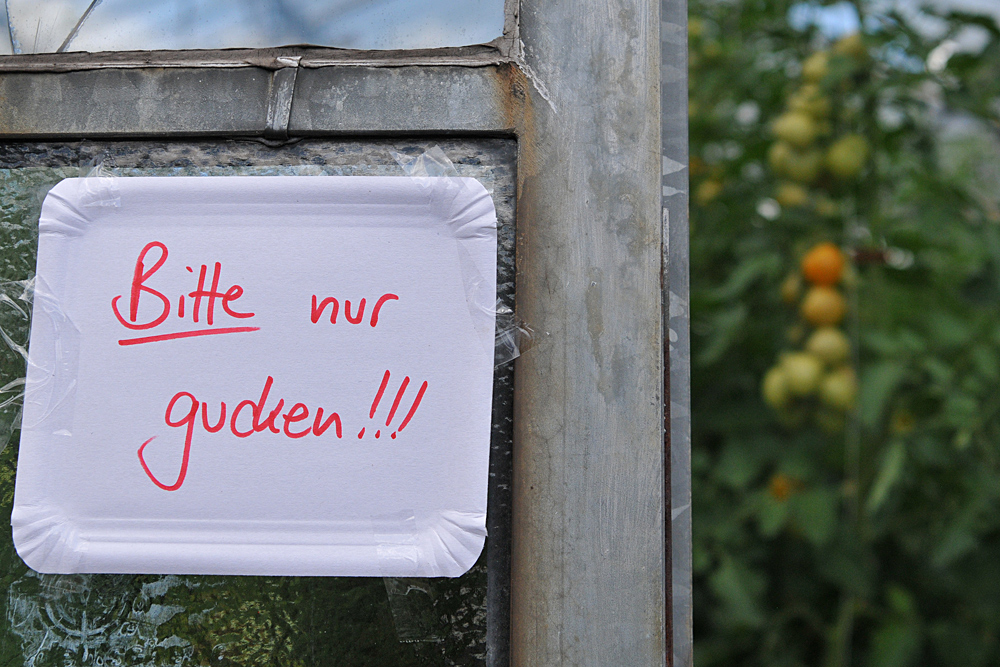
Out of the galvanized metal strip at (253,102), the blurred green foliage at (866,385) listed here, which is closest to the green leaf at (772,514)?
the blurred green foliage at (866,385)

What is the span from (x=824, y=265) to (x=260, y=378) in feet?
2.31

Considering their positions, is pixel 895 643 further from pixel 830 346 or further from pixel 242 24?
pixel 242 24

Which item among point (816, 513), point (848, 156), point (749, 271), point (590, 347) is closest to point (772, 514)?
point (816, 513)

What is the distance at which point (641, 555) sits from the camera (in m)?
0.34

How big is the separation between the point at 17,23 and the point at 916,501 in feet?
3.23

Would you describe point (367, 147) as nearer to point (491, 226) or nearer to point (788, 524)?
point (491, 226)

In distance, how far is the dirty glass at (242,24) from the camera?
37 cm

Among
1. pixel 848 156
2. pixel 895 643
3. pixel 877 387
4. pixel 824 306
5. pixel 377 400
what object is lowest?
pixel 895 643

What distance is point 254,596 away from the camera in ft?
1.17

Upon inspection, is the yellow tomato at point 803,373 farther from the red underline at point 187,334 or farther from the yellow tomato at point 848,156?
the red underline at point 187,334

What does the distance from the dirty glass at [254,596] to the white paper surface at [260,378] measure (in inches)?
0.6

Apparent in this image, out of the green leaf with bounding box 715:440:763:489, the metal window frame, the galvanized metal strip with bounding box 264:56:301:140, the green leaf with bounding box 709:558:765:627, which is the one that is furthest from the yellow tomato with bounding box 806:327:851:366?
the galvanized metal strip with bounding box 264:56:301:140

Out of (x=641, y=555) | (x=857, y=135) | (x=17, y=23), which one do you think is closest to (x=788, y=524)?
(x=857, y=135)

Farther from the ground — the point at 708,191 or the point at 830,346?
the point at 708,191
